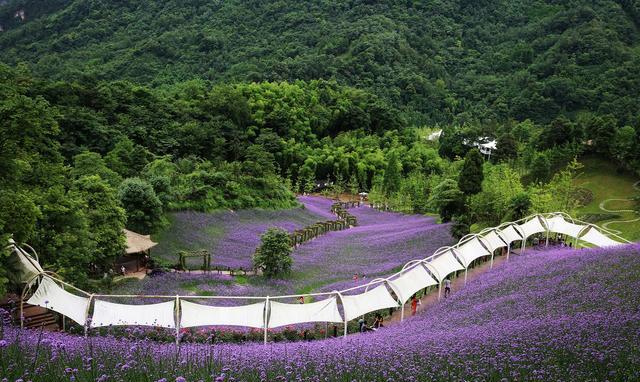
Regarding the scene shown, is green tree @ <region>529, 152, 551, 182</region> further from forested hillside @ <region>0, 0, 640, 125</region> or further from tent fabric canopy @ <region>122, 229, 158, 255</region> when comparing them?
forested hillside @ <region>0, 0, 640, 125</region>

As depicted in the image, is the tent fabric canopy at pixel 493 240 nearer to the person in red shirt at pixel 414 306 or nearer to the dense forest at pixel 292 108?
the dense forest at pixel 292 108

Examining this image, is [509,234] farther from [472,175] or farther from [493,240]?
[472,175]

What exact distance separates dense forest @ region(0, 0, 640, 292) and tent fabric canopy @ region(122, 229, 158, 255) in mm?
1267

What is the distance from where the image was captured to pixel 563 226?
3481 centimetres

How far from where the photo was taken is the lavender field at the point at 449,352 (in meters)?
9.54

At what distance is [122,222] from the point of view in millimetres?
28938

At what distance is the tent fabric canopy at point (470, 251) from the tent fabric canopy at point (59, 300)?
54.9 ft

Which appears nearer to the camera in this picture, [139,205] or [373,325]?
[373,325]

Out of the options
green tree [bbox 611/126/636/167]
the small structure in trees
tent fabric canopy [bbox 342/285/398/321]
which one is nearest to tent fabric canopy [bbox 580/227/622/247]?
tent fabric canopy [bbox 342/285/398/321]

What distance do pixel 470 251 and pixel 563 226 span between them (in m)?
8.87

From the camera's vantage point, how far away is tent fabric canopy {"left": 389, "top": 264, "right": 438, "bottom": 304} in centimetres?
2343

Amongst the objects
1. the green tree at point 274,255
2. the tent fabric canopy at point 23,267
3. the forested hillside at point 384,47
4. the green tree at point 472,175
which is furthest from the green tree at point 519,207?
the forested hillside at point 384,47

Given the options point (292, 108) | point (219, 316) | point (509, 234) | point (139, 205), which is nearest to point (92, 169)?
point (139, 205)

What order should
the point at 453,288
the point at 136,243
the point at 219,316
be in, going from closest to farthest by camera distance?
the point at 219,316 → the point at 453,288 → the point at 136,243
